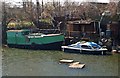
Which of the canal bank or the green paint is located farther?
the green paint

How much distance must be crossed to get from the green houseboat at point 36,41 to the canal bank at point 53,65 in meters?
1.23

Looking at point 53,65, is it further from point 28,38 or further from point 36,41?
point 28,38

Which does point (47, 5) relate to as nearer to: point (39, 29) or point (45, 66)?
point (39, 29)

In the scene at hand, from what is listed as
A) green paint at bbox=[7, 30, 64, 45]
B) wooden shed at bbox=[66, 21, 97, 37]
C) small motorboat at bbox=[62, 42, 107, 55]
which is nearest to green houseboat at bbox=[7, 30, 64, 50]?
green paint at bbox=[7, 30, 64, 45]

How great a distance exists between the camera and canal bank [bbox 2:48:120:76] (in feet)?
28.2

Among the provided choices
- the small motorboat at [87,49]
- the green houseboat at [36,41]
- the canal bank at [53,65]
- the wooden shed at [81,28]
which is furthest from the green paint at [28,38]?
the canal bank at [53,65]

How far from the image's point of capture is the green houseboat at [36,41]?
46.1 feet

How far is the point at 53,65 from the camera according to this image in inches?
392

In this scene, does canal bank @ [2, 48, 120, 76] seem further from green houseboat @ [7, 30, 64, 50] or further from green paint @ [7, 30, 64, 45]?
green paint @ [7, 30, 64, 45]

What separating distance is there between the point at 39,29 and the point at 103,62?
21.6 ft

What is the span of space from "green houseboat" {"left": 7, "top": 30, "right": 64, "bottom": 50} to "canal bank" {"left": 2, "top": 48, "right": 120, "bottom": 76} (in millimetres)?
1233

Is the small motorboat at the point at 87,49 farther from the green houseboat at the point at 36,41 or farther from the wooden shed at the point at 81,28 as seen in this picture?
the wooden shed at the point at 81,28

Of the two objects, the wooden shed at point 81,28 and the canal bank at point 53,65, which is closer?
the canal bank at point 53,65

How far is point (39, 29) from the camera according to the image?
643 inches
